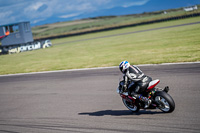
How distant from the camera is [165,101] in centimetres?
641

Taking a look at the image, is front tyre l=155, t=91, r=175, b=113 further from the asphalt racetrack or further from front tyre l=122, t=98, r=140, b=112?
front tyre l=122, t=98, r=140, b=112

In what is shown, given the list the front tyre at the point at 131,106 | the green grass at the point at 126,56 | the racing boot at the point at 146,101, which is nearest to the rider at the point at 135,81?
the racing boot at the point at 146,101

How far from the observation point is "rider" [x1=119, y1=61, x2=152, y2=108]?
6591 mm

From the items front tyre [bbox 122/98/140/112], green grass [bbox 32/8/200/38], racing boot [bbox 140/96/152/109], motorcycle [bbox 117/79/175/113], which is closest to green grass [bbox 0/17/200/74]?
front tyre [bbox 122/98/140/112]

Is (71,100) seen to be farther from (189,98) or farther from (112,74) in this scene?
(189,98)

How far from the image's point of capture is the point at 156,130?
5.68m

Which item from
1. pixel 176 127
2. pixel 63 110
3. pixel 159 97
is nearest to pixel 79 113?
pixel 63 110

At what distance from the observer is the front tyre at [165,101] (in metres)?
6.26

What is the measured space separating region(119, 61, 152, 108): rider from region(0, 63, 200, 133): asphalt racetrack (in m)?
0.65

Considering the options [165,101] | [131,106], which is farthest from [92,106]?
[165,101]

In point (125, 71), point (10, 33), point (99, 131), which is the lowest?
point (99, 131)

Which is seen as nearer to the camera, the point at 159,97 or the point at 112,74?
the point at 159,97

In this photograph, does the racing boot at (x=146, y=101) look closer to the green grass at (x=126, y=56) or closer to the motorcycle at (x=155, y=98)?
the motorcycle at (x=155, y=98)

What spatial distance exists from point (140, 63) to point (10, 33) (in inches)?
1263
